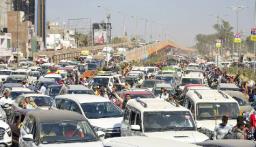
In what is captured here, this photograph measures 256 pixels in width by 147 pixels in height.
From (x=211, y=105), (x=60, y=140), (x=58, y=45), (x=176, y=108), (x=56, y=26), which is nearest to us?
(x=60, y=140)

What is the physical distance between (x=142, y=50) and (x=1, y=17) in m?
29.9

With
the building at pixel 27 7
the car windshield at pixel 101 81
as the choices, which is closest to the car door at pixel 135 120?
the car windshield at pixel 101 81

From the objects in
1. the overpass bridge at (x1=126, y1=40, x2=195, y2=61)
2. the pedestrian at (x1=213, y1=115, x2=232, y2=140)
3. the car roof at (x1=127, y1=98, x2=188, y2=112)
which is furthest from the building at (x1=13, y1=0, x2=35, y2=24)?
the pedestrian at (x1=213, y1=115, x2=232, y2=140)

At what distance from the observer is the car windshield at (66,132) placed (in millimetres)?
12883

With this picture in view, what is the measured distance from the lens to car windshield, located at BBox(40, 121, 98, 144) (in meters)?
12.9

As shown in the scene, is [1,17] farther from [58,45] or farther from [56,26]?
[56,26]

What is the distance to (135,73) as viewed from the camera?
164ft

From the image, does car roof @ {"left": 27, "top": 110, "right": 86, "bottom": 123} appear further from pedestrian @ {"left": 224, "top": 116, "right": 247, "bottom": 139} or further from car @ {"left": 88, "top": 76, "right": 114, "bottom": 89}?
car @ {"left": 88, "top": 76, "right": 114, "bottom": 89}

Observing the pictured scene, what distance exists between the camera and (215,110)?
58.2 ft

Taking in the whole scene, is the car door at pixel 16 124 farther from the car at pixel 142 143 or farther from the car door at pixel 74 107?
the car at pixel 142 143

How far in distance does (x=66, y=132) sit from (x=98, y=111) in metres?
5.93

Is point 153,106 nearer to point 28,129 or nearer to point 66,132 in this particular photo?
point 66,132

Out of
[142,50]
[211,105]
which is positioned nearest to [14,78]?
[211,105]

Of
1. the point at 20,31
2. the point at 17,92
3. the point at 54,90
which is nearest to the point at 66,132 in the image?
the point at 17,92
